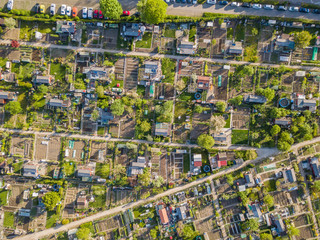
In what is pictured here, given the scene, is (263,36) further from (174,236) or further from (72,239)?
(72,239)

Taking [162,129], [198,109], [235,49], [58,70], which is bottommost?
[162,129]

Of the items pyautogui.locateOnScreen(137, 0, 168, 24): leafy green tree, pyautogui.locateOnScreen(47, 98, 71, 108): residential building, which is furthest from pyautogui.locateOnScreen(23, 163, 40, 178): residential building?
pyautogui.locateOnScreen(137, 0, 168, 24): leafy green tree

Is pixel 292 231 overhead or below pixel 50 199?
below

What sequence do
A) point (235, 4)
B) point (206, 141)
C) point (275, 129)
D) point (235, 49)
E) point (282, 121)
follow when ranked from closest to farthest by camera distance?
point (206, 141)
point (275, 129)
point (235, 49)
point (235, 4)
point (282, 121)

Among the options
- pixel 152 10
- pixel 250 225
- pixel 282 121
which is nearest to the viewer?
pixel 152 10

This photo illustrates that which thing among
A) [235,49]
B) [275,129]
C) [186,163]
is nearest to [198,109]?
[186,163]

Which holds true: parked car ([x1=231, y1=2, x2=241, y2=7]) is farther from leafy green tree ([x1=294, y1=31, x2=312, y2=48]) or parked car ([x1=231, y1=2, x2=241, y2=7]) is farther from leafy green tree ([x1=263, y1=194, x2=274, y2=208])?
leafy green tree ([x1=263, y1=194, x2=274, y2=208])

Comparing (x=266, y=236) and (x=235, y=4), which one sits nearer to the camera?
(x=235, y=4)

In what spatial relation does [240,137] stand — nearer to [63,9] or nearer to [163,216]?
[163,216]
